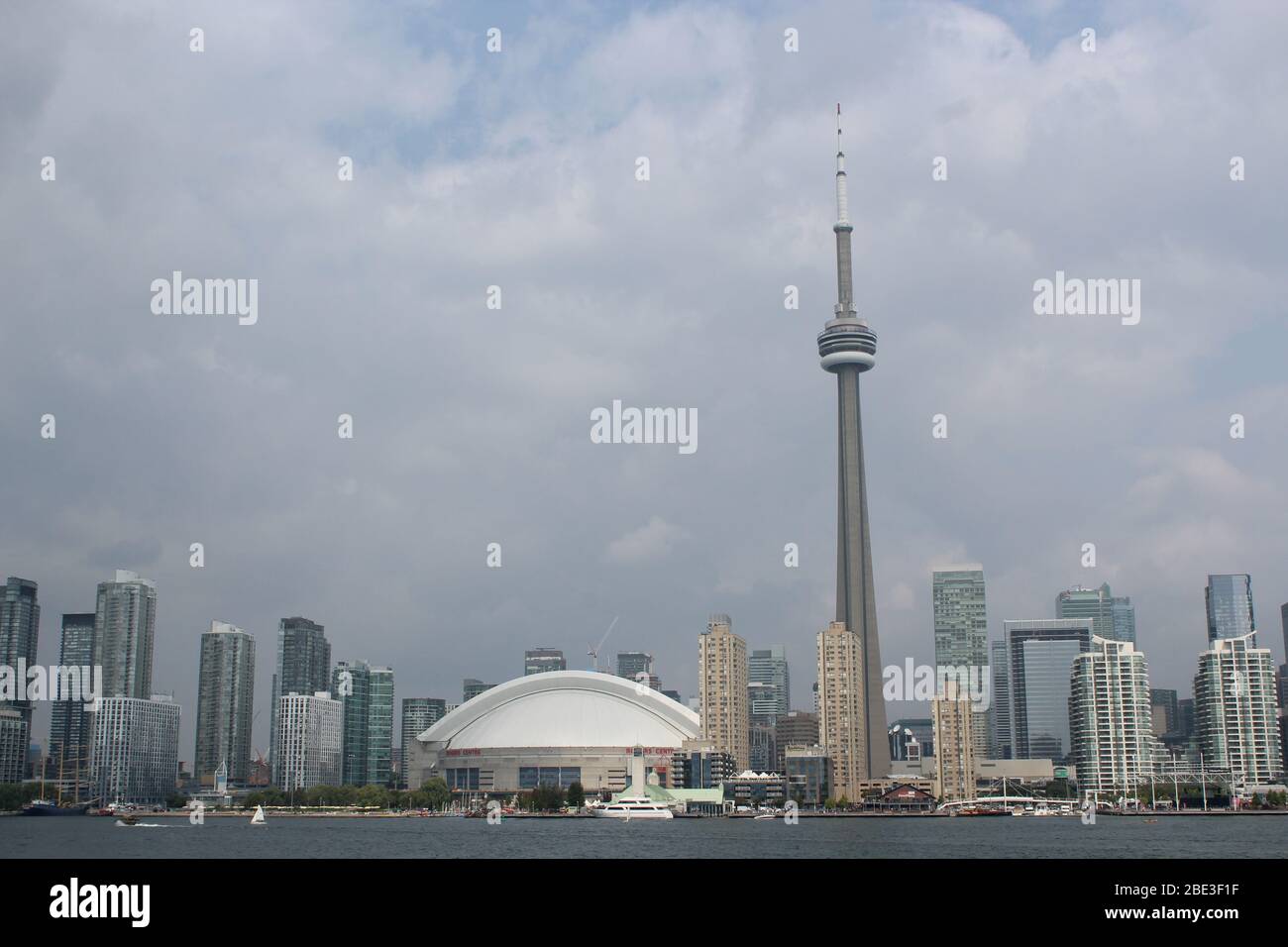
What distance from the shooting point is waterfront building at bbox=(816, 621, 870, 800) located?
137875 mm

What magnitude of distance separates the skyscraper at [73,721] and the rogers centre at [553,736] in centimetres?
4573

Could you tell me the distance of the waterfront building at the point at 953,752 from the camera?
451ft

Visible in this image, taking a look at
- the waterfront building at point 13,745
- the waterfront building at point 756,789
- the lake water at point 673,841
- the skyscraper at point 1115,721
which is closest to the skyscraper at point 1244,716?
the skyscraper at point 1115,721

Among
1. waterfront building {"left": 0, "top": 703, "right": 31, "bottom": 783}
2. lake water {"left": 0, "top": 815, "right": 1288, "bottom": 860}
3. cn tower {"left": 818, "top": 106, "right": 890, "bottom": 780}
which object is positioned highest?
cn tower {"left": 818, "top": 106, "right": 890, "bottom": 780}

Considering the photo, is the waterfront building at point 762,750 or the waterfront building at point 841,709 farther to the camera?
the waterfront building at point 762,750

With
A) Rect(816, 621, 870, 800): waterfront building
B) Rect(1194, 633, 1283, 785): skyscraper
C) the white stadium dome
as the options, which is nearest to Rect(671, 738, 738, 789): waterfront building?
the white stadium dome

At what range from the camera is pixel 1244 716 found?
473 feet

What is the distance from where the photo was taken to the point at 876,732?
509ft

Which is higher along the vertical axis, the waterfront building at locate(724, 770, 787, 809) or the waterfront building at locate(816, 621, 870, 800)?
the waterfront building at locate(816, 621, 870, 800)

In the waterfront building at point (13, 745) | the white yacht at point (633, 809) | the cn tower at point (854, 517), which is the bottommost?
the white yacht at point (633, 809)

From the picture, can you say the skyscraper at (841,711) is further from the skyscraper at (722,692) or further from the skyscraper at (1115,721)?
the skyscraper at (1115,721)

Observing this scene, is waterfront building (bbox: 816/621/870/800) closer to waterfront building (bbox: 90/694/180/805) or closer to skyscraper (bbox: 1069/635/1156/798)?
skyscraper (bbox: 1069/635/1156/798)

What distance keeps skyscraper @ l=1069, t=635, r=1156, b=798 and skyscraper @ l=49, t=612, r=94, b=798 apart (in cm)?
11879

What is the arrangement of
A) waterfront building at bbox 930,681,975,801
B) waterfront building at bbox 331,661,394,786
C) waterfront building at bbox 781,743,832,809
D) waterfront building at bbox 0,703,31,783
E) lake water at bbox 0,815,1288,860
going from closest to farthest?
lake water at bbox 0,815,1288,860, waterfront building at bbox 781,743,832,809, waterfront building at bbox 930,681,975,801, waterfront building at bbox 0,703,31,783, waterfront building at bbox 331,661,394,786
